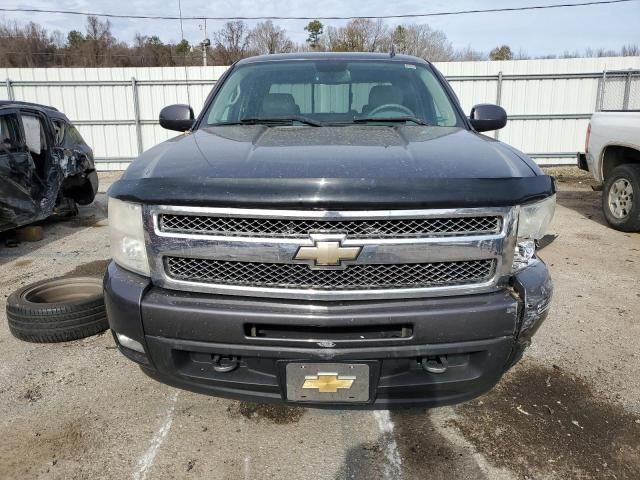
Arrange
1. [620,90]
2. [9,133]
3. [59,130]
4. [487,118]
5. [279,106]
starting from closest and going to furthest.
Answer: [279,106]
[487,118]
[9,133]
[59,130]
[620,90]

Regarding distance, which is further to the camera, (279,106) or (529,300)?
(279,106)

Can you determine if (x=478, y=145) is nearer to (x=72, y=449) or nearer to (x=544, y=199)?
(x=544, y=199)

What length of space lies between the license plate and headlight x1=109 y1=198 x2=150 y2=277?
75cm

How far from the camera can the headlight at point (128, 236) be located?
199 centimetres

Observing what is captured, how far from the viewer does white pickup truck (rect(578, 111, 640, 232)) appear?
6062 millimetres

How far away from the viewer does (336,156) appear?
203 cm

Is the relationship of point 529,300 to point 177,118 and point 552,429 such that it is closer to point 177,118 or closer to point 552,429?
point 552,429

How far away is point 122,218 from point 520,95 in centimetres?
1363

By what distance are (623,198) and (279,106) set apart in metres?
5.33

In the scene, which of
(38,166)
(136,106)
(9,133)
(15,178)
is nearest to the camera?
(15,178)

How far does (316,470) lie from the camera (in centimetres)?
214

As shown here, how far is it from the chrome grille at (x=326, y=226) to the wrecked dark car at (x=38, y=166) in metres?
4.39

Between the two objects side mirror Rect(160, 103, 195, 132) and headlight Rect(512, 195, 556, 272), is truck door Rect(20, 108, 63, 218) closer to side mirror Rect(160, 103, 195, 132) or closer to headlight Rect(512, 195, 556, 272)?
side mirror Rect(160, 103, 195, 132)

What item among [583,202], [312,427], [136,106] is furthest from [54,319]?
[136,106]
